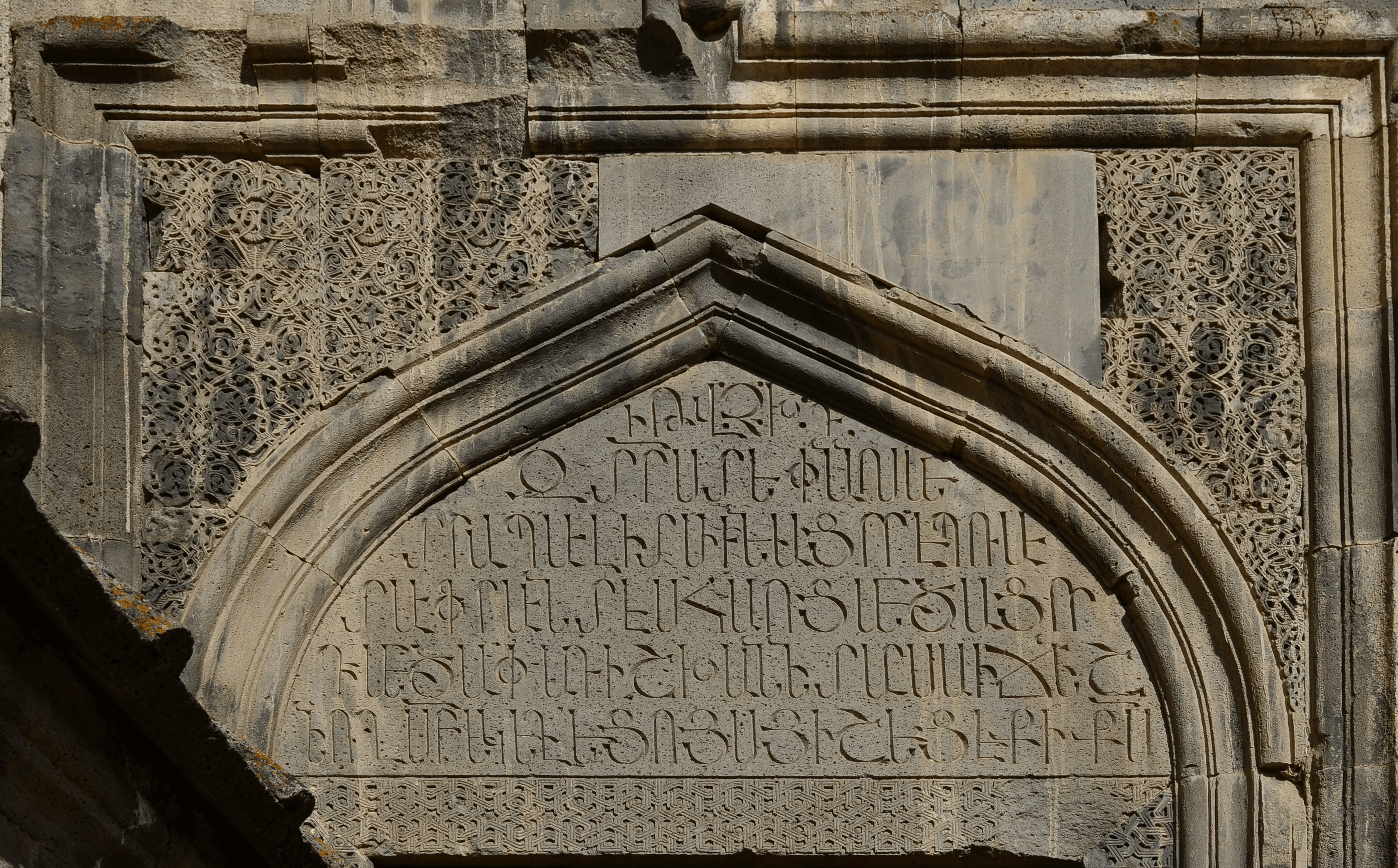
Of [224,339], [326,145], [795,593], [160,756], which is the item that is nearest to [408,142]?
[326,145]

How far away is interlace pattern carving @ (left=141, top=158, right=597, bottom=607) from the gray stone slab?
266 millimetres

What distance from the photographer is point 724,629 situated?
5.98 m

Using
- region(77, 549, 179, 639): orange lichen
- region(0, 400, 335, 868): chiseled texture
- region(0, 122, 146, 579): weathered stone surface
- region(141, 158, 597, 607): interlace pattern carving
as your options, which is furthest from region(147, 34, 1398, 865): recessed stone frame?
region(77, 549, 179, 639): orange lichen

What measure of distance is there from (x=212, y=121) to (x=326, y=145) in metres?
0.35

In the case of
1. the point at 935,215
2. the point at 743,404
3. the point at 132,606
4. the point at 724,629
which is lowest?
the point at 132,606

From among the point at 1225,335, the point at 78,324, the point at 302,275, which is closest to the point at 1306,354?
the point at 1225,335

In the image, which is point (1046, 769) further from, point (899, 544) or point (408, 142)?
point (408, 142)

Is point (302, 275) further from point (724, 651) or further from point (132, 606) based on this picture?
point (132, 606)

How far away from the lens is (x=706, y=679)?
596cm

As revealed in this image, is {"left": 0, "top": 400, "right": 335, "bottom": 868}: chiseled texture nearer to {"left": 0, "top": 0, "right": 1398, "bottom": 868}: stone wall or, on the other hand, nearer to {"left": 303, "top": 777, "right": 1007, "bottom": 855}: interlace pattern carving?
{"left": 303, "top": 777, "right": 1007, "bottom": 855}: interlace pattern carving

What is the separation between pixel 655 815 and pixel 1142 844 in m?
1.37

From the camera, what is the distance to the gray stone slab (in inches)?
240

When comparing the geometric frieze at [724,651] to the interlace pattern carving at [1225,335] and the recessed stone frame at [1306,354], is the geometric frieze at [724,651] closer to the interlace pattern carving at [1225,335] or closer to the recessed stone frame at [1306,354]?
the recessed stone frame at [1306,354]

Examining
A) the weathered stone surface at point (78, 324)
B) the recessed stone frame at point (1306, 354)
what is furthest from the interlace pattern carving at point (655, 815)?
the weathered stone surface at point (78, 324)
